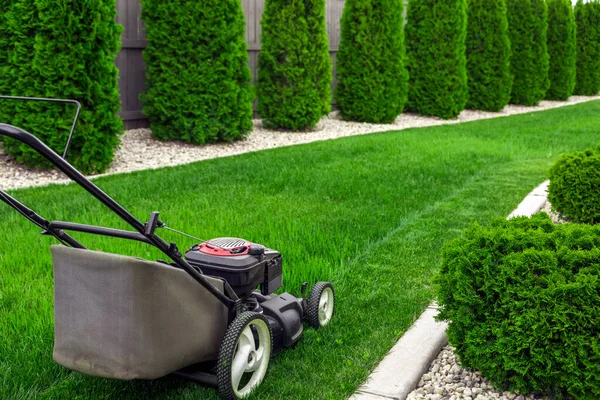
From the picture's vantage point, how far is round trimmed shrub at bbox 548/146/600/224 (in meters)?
5.09

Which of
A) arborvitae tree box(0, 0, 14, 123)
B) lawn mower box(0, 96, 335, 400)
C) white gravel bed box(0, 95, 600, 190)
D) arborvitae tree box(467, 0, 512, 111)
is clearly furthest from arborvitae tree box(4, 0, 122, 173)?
arborvitae tree box(467, 0, 512, 111)

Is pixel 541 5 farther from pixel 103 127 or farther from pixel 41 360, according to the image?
pixel 41 360

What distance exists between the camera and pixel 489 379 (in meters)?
2.83

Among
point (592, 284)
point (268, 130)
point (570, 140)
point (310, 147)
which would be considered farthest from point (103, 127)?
point (570, 140)

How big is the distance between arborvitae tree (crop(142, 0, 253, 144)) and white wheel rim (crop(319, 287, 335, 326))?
6119mm

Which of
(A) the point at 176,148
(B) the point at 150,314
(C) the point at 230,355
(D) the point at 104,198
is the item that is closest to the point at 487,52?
(A) the point at 176,148

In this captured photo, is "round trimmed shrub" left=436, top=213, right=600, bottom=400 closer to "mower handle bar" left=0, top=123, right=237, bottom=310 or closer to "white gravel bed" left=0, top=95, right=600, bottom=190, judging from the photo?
"mower handle bar" left=0, top=123, right=237, bottom=310

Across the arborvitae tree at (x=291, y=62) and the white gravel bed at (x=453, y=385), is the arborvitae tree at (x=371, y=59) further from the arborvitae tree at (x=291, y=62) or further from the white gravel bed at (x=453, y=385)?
the white gravel bed at (x=453, y=385)

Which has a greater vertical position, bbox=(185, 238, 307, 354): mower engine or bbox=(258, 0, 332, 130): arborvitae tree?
bbox=(258, 0, 332, 130): arborvitae tree

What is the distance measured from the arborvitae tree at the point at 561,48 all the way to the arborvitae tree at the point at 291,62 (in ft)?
41.8

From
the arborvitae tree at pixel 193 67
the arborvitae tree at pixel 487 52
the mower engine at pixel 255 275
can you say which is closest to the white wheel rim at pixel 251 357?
the mower engine at pixel 255 275

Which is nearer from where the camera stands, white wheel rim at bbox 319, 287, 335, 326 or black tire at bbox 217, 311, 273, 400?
black tire at bbox 217, 311, 273, 400

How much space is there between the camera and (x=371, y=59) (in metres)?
13.2

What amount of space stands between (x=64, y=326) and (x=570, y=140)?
994 centimetres
